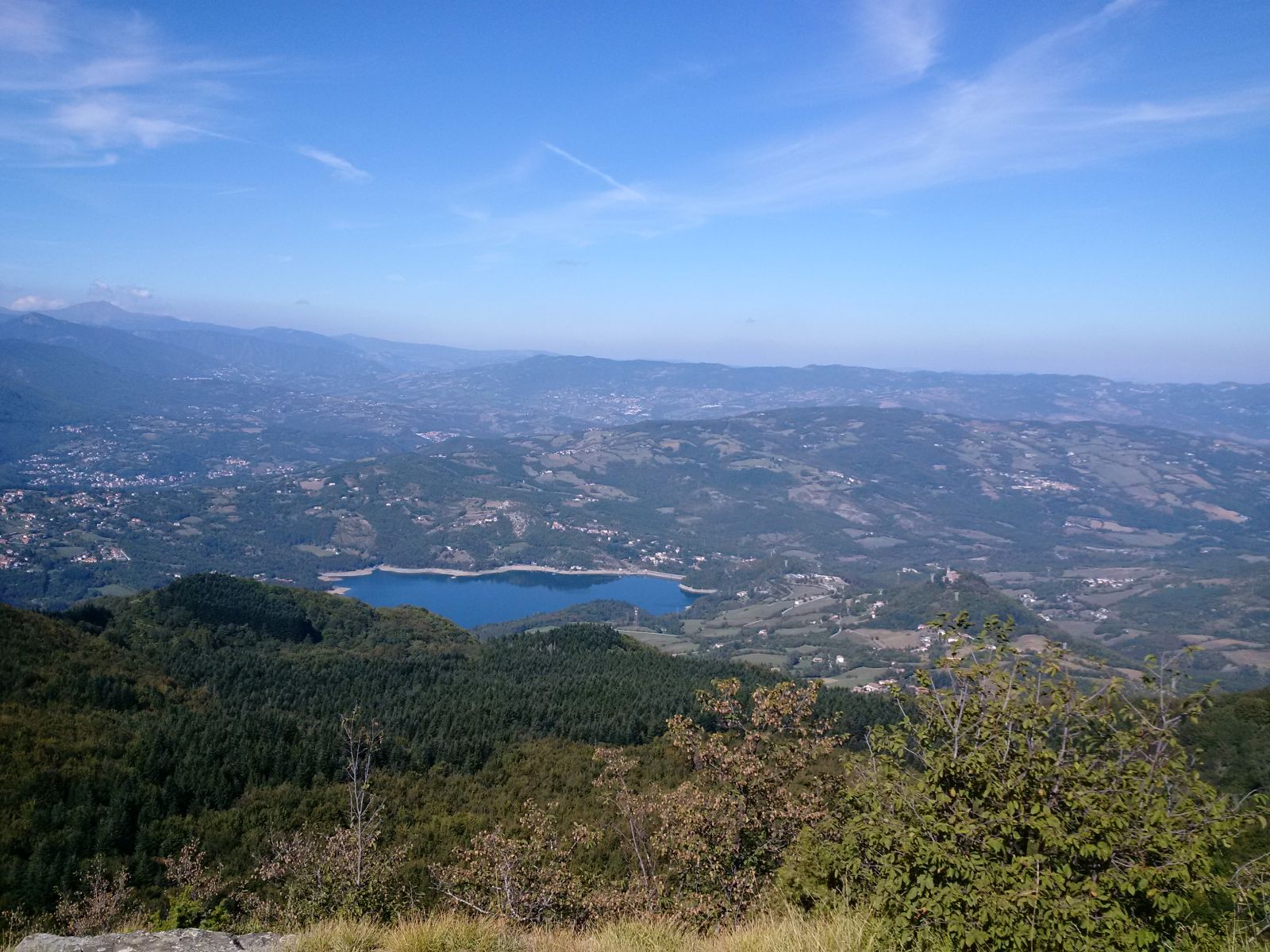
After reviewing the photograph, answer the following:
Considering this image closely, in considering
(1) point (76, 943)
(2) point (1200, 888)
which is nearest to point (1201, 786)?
(2) point (1200, 888)

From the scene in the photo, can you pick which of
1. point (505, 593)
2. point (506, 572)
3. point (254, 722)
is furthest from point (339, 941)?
point (506, 572)

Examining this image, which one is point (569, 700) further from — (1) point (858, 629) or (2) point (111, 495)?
(2) point (111, 495)

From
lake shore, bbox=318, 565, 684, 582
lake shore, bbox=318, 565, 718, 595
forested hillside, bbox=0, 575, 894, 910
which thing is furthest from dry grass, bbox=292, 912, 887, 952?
lake shore, bbox=318, 565, 684, 582

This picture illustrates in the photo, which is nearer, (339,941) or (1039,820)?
(1039,820)

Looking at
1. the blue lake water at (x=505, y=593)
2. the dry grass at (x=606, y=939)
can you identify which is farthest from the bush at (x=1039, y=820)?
the blue lake water at (x=505, y=593)

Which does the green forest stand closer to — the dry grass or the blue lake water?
the dry grass

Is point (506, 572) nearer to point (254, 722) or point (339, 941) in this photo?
point (254, 722)

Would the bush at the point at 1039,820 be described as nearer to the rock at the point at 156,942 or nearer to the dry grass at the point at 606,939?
the dry grass at the point at 606,939

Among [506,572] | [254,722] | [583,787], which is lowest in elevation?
[506,572]

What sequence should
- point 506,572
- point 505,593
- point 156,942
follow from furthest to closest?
point 506,572 < point 505,593 < point 156,942
